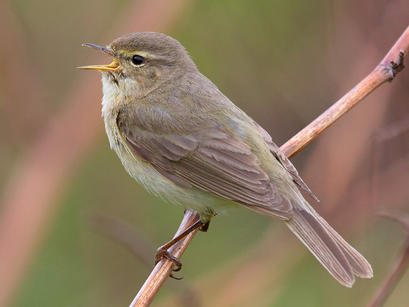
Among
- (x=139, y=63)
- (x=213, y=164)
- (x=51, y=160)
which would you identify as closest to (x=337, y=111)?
(x=213, y=164)

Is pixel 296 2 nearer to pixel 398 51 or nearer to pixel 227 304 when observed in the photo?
pixel 398 51

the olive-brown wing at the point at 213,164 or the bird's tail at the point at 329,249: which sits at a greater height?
the olive-brown wing at the point at 213,164

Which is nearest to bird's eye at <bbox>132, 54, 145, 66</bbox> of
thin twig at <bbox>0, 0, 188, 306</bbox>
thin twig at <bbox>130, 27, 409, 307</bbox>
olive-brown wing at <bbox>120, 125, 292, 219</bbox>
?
olive-brown wing at <bbox>120, 125, 292, 219</bbox>

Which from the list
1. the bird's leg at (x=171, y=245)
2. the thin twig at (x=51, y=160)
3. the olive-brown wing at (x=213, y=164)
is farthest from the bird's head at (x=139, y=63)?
the bird's leg at (x=171, y=245)

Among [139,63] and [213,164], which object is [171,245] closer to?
[213,164]

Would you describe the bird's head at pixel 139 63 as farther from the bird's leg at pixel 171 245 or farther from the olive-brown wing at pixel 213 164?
the bird's leg at pixel 171 245

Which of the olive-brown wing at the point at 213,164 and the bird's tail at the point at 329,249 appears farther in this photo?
the olive-brown wing at the point at 213,164

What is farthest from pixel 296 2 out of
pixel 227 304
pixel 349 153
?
pixel 227 304
